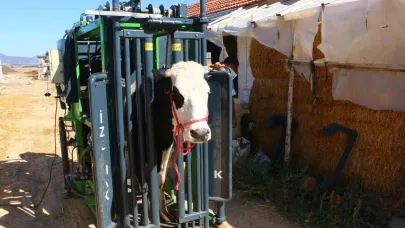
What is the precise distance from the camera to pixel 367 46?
4.38 meters

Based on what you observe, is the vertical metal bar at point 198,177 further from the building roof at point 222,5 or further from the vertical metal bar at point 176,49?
the building roof at point 222,5

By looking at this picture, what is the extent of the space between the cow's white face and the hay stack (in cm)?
292

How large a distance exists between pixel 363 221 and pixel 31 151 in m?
7.02

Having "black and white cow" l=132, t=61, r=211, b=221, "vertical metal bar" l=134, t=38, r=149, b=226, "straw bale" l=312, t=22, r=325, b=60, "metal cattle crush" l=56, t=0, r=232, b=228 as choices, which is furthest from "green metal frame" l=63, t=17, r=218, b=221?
"straw bale" l=312, t=22, r=325, b=60

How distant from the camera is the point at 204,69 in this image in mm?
3082

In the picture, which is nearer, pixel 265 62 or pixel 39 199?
pixel 39 199

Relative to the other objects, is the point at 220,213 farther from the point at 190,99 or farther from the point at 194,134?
the point at 190,99

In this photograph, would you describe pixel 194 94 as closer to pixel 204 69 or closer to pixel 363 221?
pixel 204 69

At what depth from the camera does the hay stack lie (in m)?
4.52

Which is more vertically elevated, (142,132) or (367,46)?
(367,46)

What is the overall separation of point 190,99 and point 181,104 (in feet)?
0.40

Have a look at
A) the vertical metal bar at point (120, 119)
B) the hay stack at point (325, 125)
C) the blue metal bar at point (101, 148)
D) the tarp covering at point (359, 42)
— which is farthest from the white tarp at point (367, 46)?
the blue metal bar at point (101, 148)

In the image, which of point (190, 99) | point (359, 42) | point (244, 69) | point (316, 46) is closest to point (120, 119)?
point (190, 99)

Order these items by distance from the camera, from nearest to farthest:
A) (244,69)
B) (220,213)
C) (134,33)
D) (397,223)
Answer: (134,33), (220,213), (397,223), (244,69)
